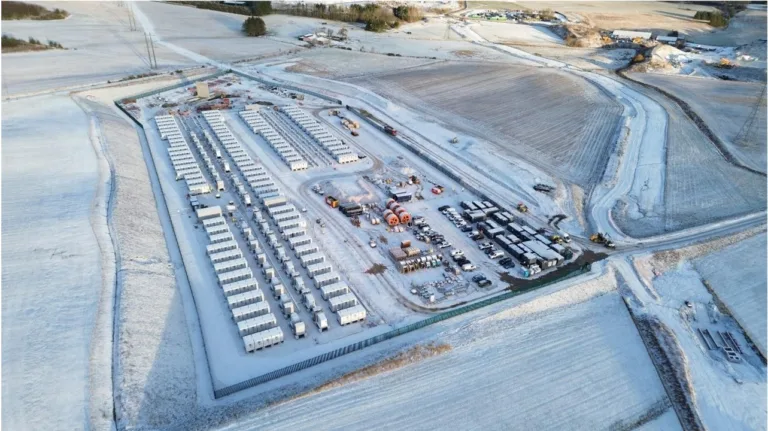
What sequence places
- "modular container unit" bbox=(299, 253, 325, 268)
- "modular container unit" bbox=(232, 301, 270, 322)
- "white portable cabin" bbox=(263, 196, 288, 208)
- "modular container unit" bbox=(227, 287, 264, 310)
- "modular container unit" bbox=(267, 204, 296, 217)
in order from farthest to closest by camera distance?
"white portable cabin" bbox=(263, 196, 288, 208) < "modular container unit" bbox=(267, 204, 296, 217) < "modular container unit" bbox=(299, 253, 325, 268) < "modular container unit" bbox=(227, 287, 264, 310) < "modular container unit" bbox=(232, 301, 270, 322)

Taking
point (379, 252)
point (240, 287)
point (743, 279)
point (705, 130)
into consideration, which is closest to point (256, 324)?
point (240, 287)

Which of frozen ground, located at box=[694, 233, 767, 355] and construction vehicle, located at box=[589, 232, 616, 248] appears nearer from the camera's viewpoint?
frozen ground, located at box=[694, 233, 767, 355]

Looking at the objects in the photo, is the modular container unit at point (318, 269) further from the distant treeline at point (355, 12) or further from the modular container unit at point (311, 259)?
the distant treeline at point (355, 12)

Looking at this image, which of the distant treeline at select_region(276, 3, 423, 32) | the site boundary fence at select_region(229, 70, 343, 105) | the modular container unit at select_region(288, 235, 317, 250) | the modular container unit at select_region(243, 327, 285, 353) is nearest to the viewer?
the modular container unit at select_region(243, 327, 285, 353)

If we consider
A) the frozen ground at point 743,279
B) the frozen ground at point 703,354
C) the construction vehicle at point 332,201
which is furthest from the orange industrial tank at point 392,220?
the frozen ground at point 743,279

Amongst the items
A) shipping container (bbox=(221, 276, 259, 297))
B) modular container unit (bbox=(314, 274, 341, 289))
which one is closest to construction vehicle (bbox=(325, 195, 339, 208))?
modular container unit (bbox=(314, 274, 341, 289))

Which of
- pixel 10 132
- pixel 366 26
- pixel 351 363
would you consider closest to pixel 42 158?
pixel 10 132

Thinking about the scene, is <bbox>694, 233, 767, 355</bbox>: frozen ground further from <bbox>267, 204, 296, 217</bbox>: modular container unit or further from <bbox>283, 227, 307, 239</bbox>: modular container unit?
<bbox>267, 204, 296, 217</bbox>: modular container unit

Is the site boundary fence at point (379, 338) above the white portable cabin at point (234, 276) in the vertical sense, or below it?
below
